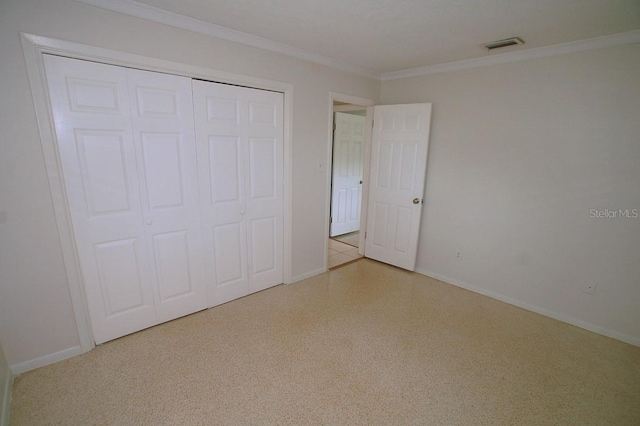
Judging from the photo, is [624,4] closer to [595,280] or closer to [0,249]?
[595,280]

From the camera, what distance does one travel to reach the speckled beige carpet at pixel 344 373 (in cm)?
166

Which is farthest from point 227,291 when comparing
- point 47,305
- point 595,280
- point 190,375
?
point 595,280

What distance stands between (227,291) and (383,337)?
1564mm

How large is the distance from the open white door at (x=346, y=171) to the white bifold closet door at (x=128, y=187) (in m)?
2.75

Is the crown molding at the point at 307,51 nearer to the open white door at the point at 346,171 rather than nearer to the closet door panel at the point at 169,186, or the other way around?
the closet door panel at the point at 169,186

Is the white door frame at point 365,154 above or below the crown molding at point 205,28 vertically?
below

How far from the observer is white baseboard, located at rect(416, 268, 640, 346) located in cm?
241

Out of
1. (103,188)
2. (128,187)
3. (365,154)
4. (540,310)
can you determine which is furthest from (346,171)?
(103,188)

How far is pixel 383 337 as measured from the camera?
2373 millimetres

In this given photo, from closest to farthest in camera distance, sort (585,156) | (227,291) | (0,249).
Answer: (0,249) → (585,156) → (227,291)

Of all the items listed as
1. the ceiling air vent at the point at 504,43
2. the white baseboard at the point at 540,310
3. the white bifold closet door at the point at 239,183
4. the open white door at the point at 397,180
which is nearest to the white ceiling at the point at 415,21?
the ceiling air vent at the point at 504,43

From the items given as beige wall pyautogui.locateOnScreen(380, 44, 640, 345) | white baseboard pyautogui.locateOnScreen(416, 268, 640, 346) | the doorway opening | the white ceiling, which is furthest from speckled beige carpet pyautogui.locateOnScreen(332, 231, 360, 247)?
the white ceiling

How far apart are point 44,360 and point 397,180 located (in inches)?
144

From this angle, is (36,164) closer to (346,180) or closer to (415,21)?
(415,21)
